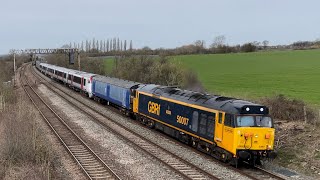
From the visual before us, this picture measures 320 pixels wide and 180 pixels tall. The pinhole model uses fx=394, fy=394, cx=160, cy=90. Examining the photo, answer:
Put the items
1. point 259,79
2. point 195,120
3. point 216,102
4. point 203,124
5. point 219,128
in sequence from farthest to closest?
point 259,79 < point 195,120 < point 203,124 < point 216,102 < point 219,128

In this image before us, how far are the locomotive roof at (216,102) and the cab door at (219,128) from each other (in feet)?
1.02

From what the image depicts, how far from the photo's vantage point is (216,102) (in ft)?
59.5

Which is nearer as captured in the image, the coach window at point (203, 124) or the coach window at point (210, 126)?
the coach window at point (210, 126)

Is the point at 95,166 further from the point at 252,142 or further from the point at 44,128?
the point at 44,128

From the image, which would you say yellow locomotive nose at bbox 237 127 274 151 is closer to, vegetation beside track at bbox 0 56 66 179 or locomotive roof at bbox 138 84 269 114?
locomotive roof at bbox 138 84 269 114

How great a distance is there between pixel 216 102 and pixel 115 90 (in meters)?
18.2

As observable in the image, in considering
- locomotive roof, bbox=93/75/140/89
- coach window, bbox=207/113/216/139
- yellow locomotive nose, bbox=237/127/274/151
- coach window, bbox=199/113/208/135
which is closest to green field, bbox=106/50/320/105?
locomotive roof, bbox=93/75/140/89

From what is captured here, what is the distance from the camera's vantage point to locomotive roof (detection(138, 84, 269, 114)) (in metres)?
16.5

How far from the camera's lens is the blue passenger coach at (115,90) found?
31.0m

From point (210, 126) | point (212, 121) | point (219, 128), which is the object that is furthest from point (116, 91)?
point (219, 128)

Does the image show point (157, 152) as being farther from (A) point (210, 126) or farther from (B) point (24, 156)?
(B) point (24, 156)

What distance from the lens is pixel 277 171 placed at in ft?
55.9

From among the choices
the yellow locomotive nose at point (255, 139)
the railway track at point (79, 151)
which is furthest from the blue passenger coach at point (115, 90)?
the yellow locomotive nose at point (255, 139)

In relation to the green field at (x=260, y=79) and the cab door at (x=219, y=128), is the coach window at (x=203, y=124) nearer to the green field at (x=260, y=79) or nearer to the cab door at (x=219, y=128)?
the cab door at (x=219, y=128)
